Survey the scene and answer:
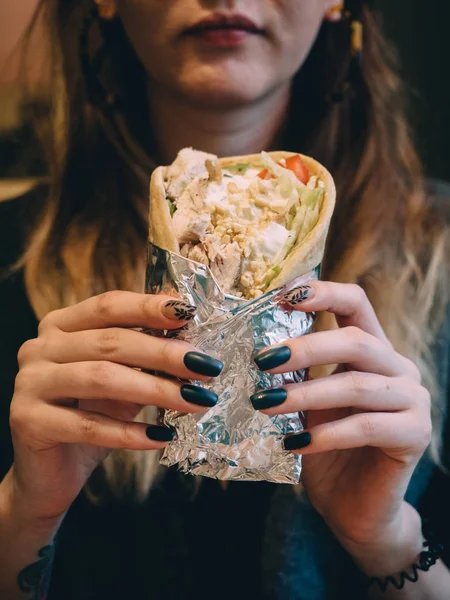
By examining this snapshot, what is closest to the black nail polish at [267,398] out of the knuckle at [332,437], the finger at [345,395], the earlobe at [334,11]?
the finger at [345,395]

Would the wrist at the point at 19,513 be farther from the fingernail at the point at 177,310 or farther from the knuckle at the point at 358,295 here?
the knuckle at the point at 358,295

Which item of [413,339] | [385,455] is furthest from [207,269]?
[413,339]

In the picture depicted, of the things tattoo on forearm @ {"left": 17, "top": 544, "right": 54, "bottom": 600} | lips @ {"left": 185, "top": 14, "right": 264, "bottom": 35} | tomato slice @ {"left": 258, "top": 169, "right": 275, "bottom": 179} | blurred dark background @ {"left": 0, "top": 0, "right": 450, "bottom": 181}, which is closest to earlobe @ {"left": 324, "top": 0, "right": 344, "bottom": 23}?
lips @ {"left": 185, "top": 14, "right": 264, "bottom": 35}

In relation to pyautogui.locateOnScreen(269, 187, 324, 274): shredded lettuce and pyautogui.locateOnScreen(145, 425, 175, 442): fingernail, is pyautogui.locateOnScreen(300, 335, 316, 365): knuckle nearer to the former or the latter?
pyautogui.locateOnScreen(269, 187, 324, 274): shredded lettuce

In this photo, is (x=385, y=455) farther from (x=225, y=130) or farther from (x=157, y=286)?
(x=225, y=130)

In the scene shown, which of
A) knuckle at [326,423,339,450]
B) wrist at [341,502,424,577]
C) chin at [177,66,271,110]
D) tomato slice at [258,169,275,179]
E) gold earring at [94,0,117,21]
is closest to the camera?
knuckle at [326,423,339,450]

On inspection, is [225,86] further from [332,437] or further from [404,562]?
[404,562]

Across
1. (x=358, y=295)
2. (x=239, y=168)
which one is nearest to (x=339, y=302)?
(x=358, y=295)
